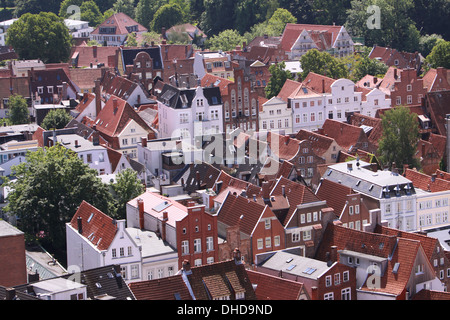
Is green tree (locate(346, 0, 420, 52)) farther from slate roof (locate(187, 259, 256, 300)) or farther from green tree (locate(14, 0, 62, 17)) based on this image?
slate roof (locate(187, 259, 256, 300))

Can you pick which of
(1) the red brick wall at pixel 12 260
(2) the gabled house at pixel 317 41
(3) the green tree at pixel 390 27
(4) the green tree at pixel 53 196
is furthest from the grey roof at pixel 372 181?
(3) the green tree at pixel 390 27

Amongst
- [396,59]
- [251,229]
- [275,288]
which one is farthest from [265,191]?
[396,59]

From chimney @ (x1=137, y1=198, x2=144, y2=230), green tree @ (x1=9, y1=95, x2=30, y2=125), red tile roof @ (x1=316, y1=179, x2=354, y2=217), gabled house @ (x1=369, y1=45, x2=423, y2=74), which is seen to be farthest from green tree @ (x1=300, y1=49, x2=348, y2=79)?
chimney @ (x1=137, y1=198, x2=144, y2=230)

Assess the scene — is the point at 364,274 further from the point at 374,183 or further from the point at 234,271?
the point at 374,183
